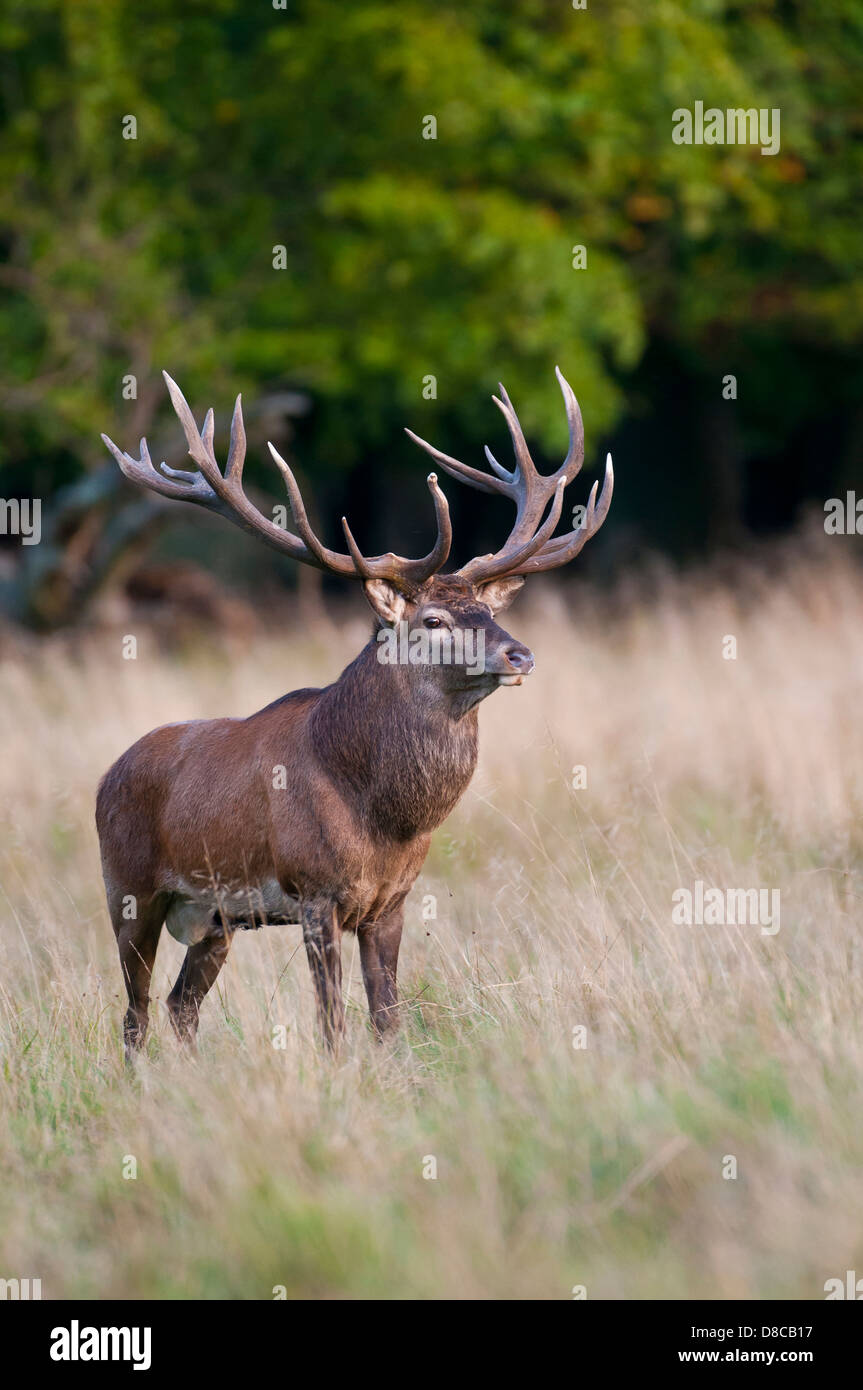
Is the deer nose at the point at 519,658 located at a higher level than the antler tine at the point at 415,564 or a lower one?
lower

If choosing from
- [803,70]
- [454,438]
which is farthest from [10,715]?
[454,438]

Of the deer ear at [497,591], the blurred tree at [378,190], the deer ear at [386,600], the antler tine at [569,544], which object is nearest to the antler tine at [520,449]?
the antler tine at [569,544]

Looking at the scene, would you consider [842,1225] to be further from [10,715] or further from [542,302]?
[542,302]

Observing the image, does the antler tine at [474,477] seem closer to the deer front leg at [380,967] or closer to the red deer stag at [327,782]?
the red deer stag at [327,782]

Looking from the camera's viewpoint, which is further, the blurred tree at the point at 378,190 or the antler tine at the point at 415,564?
the blurred tree at the point at 378,190

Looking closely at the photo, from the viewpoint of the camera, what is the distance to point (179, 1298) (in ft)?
11.2

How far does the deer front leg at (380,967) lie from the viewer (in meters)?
4.69

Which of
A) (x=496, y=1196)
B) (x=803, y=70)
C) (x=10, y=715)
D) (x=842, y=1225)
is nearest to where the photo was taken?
(x=842, y=1225)

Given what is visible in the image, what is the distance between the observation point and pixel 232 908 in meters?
4.70

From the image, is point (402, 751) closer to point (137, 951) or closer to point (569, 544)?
point (569, 544)

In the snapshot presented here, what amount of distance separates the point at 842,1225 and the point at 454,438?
17254 millimetres

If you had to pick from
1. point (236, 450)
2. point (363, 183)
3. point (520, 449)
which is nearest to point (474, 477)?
point (520, 449)

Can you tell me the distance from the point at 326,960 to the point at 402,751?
607 millimetres

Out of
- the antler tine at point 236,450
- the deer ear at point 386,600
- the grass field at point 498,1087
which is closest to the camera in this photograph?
the grass field at point 498,1087
